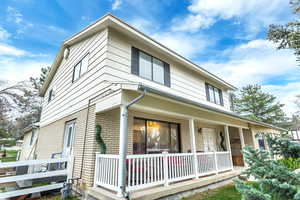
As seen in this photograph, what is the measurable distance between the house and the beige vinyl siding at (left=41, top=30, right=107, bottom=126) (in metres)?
0.04

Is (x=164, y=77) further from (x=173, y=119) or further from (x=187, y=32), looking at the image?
(x=187, y=32)

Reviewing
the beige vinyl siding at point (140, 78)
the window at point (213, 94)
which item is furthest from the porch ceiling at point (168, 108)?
the window at point (213, 94)

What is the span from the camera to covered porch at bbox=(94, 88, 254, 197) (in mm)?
4227

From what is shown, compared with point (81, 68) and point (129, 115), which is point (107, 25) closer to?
point (81, 68)

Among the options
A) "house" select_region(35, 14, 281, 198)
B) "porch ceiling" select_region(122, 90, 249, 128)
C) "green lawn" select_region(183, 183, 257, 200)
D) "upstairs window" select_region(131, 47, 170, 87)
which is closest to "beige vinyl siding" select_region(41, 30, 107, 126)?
"house" select_region(35, 14, 281, 198)

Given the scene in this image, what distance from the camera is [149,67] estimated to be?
7387 mm

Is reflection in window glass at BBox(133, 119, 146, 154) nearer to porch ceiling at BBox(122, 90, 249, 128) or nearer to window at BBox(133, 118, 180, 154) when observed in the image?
window at BBox(133, 118, 180, 154)

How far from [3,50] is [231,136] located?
21.7 metres

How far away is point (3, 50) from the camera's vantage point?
47.8ft

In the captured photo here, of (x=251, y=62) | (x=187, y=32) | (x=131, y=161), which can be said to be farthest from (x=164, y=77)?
(x=251, y=62)

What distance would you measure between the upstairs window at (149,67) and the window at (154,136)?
6.75ft

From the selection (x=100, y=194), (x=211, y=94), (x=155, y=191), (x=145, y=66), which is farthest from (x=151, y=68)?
(x=211, y=94)

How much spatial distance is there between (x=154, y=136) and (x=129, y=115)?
5.80 feet

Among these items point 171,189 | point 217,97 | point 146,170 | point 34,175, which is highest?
point 217,97
